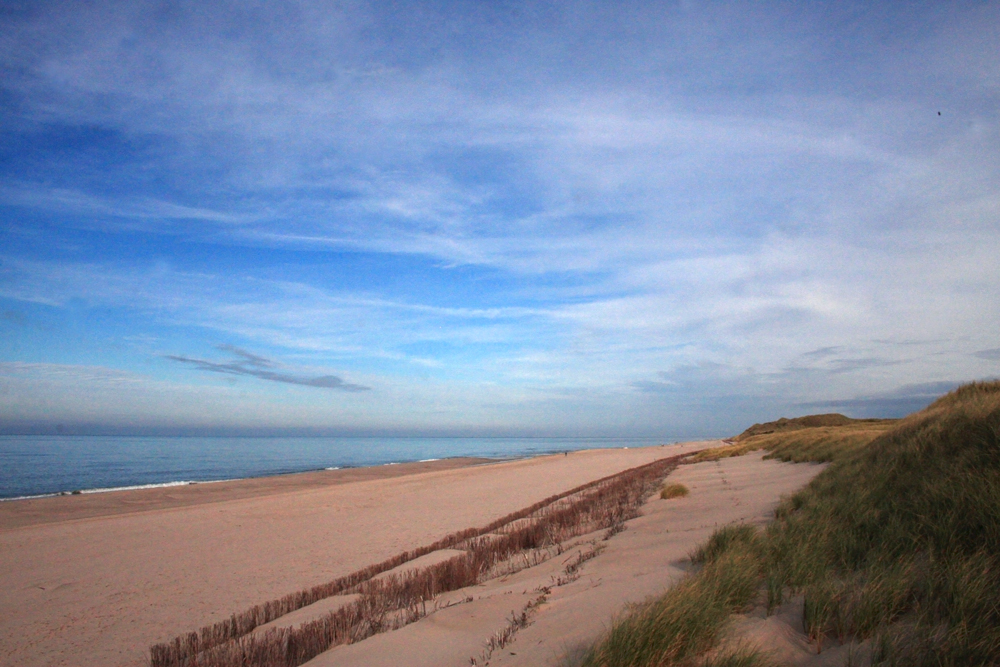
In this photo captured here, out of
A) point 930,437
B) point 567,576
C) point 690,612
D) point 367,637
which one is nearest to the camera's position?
point 690,612

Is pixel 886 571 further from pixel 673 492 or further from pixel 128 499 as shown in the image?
pixel 128 499

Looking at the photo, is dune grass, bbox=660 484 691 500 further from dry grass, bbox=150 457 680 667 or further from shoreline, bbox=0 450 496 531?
shoreline, bbox=0 450 496 531

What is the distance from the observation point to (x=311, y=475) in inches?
1519

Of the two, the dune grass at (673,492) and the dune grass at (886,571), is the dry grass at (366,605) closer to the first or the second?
the dune grass at (673,492)

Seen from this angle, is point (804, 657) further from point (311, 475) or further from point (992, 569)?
point (311, 475)

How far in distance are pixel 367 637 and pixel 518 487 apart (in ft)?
73.8

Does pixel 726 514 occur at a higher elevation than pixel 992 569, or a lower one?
lower

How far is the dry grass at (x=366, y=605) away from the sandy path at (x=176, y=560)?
47.1 inches

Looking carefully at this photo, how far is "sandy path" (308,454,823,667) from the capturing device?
14.7 ft


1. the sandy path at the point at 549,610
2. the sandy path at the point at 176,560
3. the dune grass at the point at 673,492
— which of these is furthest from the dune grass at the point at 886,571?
the dune grass at the point at 673,492

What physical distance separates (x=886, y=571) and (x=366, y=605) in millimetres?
5879

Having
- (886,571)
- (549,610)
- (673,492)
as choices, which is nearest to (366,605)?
(549,610)

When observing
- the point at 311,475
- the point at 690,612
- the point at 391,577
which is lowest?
the point at 311,475

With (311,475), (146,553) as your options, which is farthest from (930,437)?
(311,475)
